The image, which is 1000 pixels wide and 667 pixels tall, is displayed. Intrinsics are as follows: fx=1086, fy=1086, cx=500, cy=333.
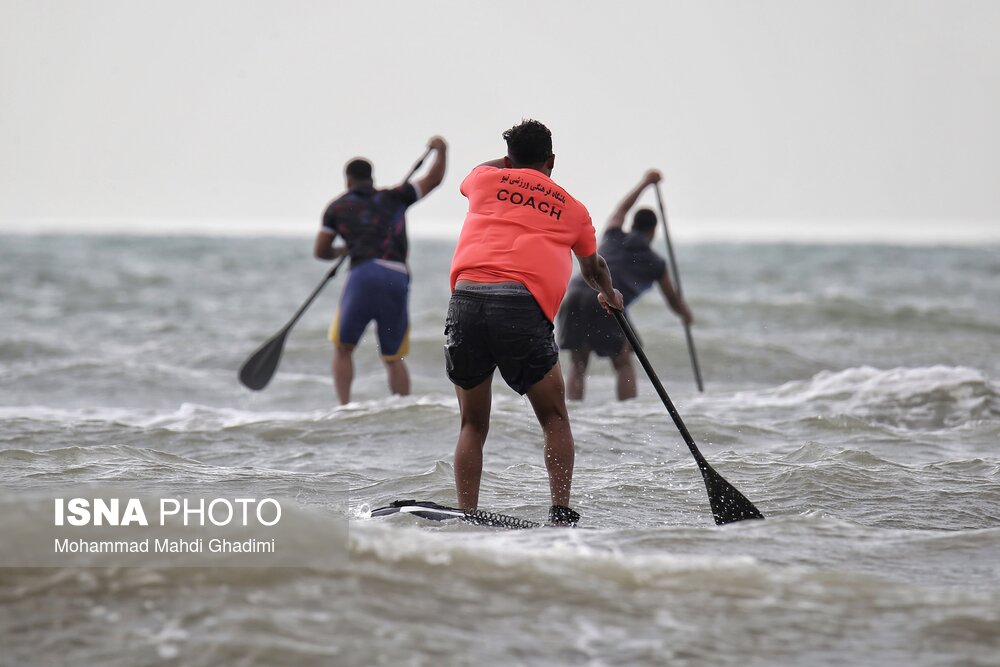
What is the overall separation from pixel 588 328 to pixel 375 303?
1726mm

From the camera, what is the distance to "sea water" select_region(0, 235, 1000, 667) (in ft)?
9.91

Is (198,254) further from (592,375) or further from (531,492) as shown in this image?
(531,492)

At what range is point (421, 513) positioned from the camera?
4426mm

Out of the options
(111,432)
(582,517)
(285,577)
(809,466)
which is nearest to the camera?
(285,577)

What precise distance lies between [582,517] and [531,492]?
640 millimetres

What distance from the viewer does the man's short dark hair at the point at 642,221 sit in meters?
8.55

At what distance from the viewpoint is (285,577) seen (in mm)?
3326

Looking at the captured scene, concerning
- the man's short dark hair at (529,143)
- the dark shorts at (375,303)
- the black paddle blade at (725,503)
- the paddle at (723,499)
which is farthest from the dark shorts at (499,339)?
the dark shorts at (375,303)

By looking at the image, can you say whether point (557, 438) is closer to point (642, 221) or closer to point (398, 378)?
point (398, 378)

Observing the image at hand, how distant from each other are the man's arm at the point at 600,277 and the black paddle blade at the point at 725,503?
2.68ft

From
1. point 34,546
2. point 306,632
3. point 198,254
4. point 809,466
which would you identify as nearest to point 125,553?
point 34,546

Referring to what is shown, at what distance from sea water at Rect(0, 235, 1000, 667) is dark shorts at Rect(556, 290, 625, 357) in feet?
1.96

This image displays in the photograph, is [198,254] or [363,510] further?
[198,254]

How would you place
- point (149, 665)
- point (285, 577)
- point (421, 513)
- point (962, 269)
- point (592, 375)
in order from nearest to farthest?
point (149, 665)
point (285, 577)
point (421, 513)
point (592, 375)
point (962, 269)
